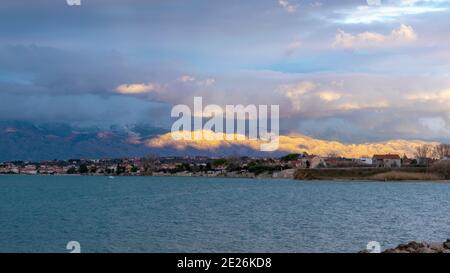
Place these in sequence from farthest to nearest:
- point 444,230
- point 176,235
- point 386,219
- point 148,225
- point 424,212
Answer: point 424,212
point 386,219
point 148,225
point 444,230
point 176,235

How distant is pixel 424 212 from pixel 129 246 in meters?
45.9

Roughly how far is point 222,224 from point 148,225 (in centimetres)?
716

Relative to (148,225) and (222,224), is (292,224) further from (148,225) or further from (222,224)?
(148,225)

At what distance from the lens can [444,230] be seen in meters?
53.0
